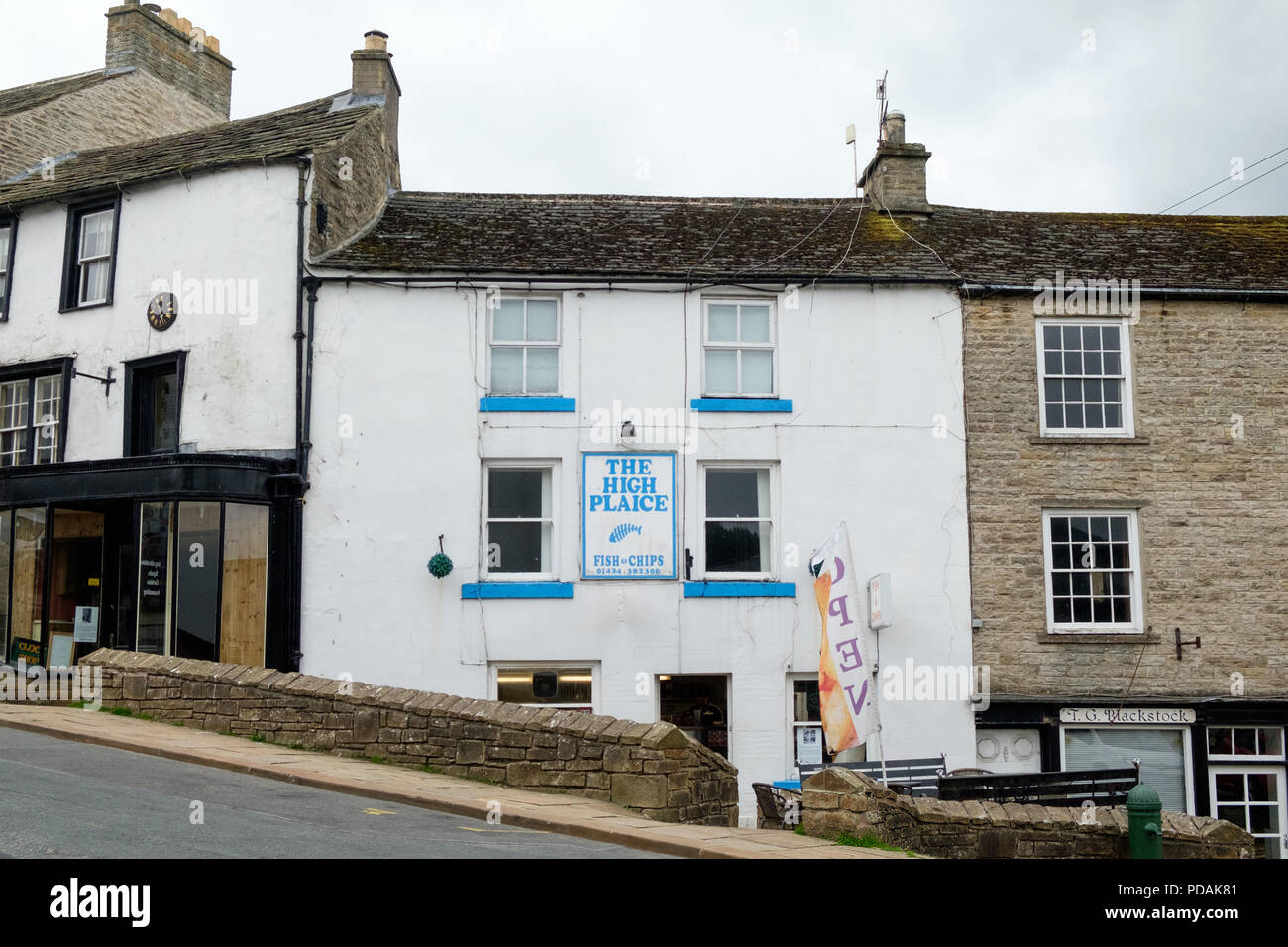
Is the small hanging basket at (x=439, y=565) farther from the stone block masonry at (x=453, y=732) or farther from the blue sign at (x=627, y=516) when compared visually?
the stone block masonry at (x=453, y=732)

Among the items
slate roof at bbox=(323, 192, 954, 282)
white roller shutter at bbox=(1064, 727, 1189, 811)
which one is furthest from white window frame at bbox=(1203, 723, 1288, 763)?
slate roof at bbox=(323, 192, 954, 282)

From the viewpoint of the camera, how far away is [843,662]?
14109mm

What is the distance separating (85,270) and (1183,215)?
18501mm

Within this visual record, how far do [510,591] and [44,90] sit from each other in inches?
684

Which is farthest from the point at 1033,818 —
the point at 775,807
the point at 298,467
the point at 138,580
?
the point at 138,580

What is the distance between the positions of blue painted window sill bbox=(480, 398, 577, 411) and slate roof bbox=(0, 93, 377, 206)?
469 cm

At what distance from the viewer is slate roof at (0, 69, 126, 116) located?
24630 millimetres

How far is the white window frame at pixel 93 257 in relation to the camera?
19703 millimetres

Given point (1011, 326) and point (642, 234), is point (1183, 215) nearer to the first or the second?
point (1011, 326)

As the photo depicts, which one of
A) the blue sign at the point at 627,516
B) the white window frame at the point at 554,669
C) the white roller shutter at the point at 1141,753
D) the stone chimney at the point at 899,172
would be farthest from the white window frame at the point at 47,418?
the white roller shutter at the point at 1141,753

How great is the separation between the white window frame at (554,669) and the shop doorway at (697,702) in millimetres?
909

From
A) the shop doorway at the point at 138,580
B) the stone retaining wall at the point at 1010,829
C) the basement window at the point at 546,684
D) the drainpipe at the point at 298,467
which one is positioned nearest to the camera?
the stone retaining wall at the point at 1010,829

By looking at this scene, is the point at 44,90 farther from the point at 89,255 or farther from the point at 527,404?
the point at 527,404
